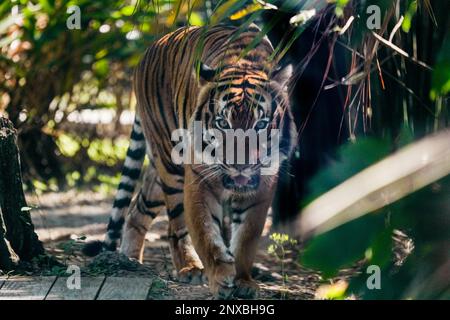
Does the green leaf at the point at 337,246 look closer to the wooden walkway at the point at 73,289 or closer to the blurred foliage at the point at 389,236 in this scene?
the blurred foliage at the point at 389,236

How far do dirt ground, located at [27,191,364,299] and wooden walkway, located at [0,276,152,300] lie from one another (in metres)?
0.11

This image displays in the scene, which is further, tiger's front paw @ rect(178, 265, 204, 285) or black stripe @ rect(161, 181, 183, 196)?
black stripe @ rect(161, 181, 183, 196)

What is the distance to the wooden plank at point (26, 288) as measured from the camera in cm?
414

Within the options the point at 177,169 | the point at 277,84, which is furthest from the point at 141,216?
the point at 277,84

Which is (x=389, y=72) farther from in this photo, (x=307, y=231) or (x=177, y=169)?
(x=307, y=231)

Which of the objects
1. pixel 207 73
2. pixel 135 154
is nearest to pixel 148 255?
pixel 135 154

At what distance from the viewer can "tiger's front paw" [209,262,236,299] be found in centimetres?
467

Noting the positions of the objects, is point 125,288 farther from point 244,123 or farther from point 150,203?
point 150,203

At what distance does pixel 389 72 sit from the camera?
5.03 m

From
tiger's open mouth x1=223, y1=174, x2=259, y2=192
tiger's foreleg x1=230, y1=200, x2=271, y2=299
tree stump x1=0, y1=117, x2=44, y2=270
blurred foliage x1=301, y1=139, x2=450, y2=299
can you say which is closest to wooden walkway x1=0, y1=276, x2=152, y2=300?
tree stump x1=0, y1=117, x2=44, y2=270

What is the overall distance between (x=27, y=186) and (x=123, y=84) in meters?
1.80

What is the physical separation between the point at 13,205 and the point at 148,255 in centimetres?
162

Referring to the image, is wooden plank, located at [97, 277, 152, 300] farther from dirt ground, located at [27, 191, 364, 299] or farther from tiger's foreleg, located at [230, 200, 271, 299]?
tiger's foreleg, located at [230, 200, 271, 299]

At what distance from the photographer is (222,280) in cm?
470
